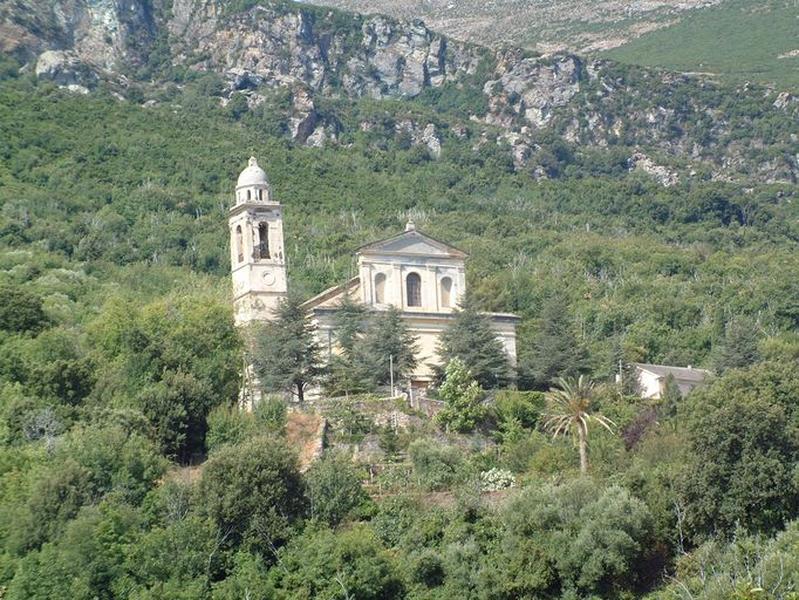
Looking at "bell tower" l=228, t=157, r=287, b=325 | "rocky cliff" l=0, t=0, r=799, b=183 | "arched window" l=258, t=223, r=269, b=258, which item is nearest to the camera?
"bell tower" l=228, t=157, r=287, b=325

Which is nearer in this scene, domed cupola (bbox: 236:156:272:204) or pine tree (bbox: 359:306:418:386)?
pine tree (bbox: 359:306:418:386)

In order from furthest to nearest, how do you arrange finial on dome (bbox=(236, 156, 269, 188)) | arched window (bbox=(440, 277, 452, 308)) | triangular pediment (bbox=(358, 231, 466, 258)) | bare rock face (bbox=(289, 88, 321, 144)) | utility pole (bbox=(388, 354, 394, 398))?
bare rock face (bbox=(289, 88, 321, 144))
finial on dome (bbox=(236, 156, 269, 188))
arched window (bbox=(440, 277, 452, 308))
triangular pediment (bbox=(358, 231, 466, 258))
utility pole (bbox=(388, 354, 394, 398))

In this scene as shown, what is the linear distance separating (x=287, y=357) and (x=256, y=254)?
8.26 meters

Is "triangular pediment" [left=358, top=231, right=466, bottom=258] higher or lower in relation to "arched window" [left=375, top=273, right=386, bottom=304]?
higher

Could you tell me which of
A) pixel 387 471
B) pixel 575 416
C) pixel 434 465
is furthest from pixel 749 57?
pixel 434 465

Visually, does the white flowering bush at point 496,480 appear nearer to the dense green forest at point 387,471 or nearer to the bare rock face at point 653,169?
the dense green forest at point 387,471

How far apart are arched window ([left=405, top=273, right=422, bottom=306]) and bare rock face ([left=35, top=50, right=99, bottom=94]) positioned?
83.0 metres

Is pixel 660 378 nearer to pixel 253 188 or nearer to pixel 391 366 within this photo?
pixel 391 366

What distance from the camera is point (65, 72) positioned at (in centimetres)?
14500

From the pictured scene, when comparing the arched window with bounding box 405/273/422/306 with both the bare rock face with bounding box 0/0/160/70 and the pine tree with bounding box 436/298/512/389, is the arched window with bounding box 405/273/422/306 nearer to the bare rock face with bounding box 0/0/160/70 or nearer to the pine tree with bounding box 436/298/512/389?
the pine tree with bounding box 436/298/512/389

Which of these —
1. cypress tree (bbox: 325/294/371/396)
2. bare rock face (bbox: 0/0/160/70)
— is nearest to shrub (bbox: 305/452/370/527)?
cypress tree (bbox: 325/294/371/396)

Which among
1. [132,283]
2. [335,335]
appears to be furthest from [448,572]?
[132,283]

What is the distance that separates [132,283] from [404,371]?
3409 cm

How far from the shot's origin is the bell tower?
63.5m
